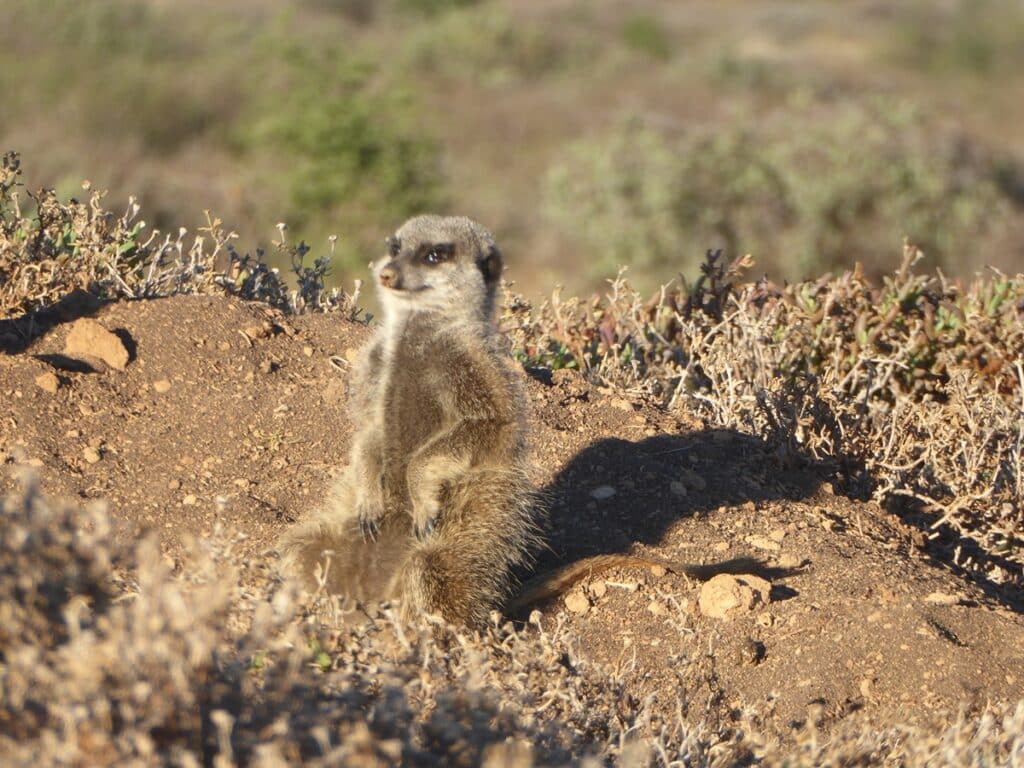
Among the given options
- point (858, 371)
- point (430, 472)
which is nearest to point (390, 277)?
point (430, 472)

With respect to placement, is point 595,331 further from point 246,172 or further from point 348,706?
point 246,172

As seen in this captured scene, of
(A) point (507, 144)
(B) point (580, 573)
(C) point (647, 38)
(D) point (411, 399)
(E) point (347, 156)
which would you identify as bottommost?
(C) point (647, 38)

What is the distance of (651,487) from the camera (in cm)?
467

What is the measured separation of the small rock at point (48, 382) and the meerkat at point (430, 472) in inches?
45.7

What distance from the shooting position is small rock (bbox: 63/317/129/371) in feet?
15.4

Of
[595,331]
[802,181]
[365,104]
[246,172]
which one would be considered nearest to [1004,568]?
[595,331]

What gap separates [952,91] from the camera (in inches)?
1409

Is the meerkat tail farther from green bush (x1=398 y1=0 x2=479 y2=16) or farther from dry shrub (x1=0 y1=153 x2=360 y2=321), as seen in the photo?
green bush (x1=398 y1=0 x2=479 y2=16)

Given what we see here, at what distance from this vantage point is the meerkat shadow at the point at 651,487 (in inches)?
173

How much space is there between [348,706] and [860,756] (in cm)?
134

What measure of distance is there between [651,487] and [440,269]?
47.0 inches

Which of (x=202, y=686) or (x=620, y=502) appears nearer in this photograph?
(x=202, y=686)

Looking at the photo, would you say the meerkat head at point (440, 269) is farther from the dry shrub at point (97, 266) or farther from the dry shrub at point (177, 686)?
the dry shrub at point (177, 686)

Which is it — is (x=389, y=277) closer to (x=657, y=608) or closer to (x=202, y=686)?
(x=657, y=608)
